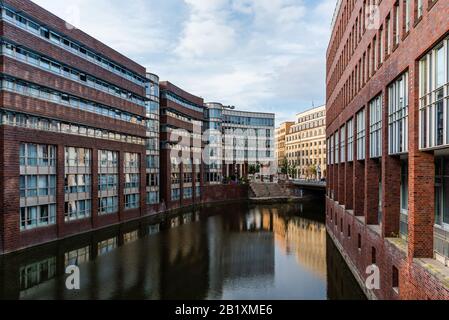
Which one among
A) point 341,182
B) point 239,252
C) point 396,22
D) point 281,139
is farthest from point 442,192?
point 281,139

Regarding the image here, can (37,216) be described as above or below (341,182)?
below

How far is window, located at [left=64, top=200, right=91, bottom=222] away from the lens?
36412mm

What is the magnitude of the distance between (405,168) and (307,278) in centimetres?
899

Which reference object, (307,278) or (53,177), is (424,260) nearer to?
(307,278)

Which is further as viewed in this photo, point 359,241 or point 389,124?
point 359,241

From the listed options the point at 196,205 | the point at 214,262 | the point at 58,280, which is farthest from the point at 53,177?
the point at 196,205

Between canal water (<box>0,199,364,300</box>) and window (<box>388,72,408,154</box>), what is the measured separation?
8429 mm

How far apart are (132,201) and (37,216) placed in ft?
58.0

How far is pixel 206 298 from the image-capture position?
20.2 metres

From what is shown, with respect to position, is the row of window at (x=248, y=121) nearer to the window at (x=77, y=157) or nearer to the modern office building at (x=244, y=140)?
the modern office building at (x=244, y=140)

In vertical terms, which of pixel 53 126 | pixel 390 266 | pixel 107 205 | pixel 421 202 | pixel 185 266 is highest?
pixel 53 126

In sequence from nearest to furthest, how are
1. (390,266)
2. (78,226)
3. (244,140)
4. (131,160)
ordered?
(390,266), (78,226), (131,160), (244,140)

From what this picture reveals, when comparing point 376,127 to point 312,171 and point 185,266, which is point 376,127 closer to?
point 185,266

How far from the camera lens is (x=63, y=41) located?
36281 millimetres
